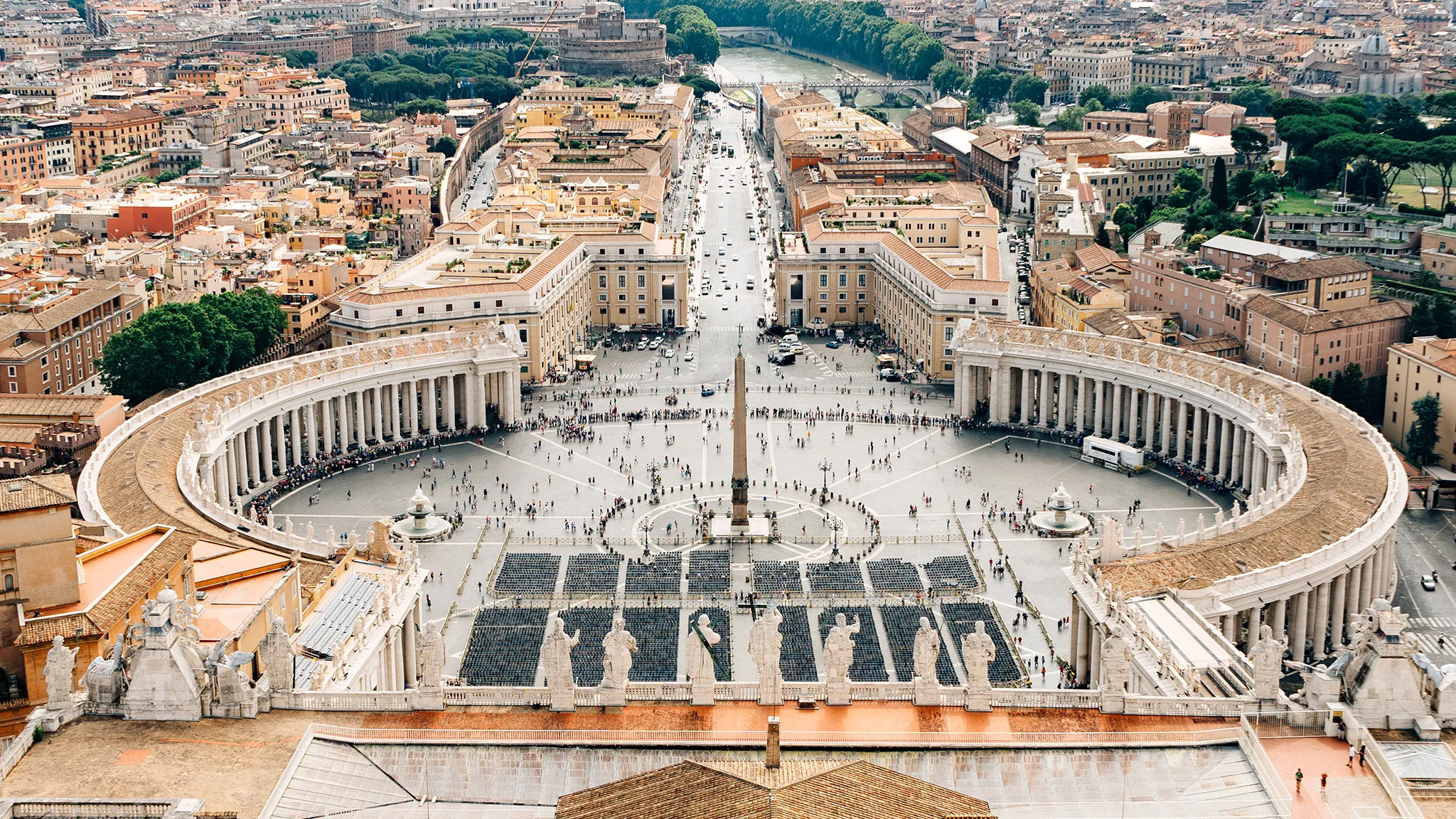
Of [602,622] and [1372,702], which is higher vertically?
[1372,702]

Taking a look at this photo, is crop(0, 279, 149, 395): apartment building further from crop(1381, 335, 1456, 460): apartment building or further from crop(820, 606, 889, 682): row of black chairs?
crop(1381, 335, 1456, 460): apartment building

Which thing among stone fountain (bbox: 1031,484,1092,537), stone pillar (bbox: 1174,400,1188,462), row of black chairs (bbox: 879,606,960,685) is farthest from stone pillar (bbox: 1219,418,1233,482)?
row of black chairs (bbox: 879,606,960,685)

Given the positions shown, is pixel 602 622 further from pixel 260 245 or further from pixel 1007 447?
pixel 260 245

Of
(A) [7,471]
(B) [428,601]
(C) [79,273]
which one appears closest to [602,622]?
(B) [428,601]

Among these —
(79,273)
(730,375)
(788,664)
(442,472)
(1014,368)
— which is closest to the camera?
(788,664)

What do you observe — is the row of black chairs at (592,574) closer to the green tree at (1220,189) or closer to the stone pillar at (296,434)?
the stone pillar at (296,434)
